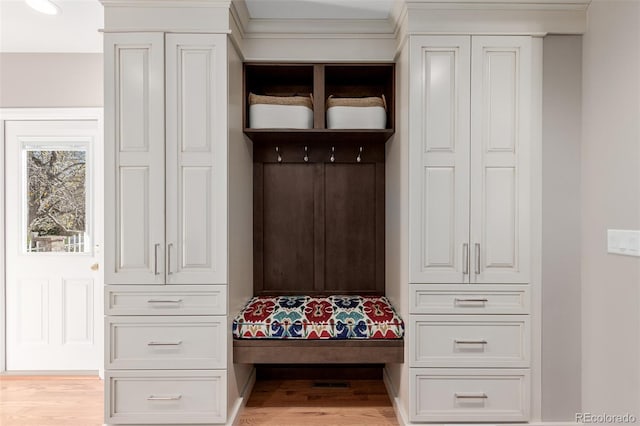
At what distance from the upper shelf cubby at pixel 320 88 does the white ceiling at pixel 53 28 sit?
3.32ft

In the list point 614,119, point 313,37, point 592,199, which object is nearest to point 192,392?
point 313,37

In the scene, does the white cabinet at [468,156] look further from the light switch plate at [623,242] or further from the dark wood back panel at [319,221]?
the dark wood back panel at [319,221]

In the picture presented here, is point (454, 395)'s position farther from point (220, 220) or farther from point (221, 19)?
point (221, 19)

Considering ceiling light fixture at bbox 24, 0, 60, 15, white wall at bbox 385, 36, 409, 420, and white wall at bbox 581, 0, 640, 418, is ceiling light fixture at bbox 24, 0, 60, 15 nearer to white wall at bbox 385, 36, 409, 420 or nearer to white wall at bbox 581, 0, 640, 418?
white wall at bbox 385, 36, 409, 420

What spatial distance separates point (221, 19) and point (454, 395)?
2.39 m

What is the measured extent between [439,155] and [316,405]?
1.75 m

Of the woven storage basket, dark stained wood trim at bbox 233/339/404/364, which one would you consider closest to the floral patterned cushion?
dark stained wood trim at bbox 233/339/404/364

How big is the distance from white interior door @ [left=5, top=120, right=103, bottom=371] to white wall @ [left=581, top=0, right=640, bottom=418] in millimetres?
3318

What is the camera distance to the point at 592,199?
2.10 m

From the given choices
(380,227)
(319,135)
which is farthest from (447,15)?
(380,227)

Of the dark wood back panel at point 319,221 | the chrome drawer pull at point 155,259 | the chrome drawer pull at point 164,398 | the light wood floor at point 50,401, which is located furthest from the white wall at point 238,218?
the light wood floor at point 50,401

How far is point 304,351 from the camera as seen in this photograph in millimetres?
2205

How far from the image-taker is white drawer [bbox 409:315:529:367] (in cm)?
212

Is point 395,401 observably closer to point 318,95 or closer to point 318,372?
point 318,372
